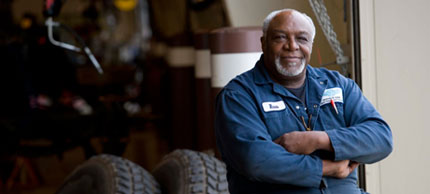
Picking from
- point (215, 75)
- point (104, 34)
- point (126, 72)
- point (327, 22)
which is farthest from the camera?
point (104, 34)

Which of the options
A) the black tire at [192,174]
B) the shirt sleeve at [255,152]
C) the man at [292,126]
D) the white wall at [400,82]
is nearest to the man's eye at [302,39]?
the man at [292,126]

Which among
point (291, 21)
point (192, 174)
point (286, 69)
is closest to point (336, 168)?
point (286, 69)

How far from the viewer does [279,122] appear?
2.11 metres

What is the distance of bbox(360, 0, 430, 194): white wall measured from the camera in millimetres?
2883

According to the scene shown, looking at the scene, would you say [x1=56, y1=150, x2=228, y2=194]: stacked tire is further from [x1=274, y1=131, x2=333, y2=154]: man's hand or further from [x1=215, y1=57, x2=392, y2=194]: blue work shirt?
[x1=274, y1=131, x2=333, y2=154]: man's hand

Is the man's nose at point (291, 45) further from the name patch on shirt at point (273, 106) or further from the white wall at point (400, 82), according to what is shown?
the white wall at point (400, 82)

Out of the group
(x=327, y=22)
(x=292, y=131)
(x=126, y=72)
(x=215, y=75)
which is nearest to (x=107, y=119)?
(x=215, y=75)

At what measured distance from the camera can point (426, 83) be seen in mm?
2906

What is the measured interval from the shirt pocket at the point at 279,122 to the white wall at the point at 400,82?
35.9 inches

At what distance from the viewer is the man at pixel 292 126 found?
6.50ft

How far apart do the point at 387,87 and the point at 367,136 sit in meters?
0.92

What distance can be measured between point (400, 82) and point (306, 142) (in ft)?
3.60

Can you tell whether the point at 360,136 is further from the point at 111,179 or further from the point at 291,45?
the point at 111,179

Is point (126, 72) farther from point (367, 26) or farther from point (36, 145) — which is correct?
point (367, 26)
